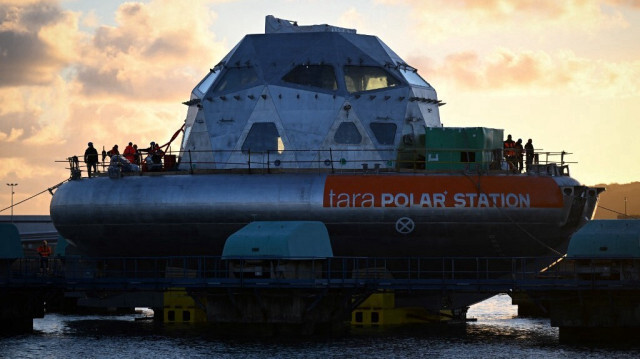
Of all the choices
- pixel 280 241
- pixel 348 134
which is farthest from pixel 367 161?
pixel 280 241

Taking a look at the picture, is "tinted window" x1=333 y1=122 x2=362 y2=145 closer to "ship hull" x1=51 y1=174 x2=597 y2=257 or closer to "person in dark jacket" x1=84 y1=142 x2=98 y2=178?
"ship hull" x1=51 y1=174 x2=597 y2=257

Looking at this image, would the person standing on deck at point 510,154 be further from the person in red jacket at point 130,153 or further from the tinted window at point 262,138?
the person in red jacket at point 130,153

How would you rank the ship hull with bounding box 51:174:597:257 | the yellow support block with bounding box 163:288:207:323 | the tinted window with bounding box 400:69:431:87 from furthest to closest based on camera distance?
the tinted window with bounding box 400:69:431:87 → the yellow support block with bounding box 163:288:207:323 → the ship hull with bounding box 51:174:597:257

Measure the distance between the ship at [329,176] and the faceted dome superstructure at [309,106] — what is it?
0.06 metres

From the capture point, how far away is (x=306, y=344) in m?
42.6

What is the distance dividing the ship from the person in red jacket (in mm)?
1315

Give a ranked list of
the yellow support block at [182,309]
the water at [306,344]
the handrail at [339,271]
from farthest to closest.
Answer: the yellow support block at [182,309] → the handrail at [339,271] → the water at [306,344]

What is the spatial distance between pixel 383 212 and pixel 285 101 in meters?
7.74

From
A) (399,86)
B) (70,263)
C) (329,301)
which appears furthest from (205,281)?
(399,86)

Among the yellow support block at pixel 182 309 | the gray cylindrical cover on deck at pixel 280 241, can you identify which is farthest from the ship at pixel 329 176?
the gray cylindrical cover on deck at pixel 280 241

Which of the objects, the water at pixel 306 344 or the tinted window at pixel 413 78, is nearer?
the water at pixel 306 344

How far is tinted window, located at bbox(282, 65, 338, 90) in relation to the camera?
5384cm

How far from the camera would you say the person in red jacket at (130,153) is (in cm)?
5460

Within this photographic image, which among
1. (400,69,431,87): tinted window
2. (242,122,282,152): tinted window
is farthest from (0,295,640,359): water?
(400,69,431,87): tinted window
